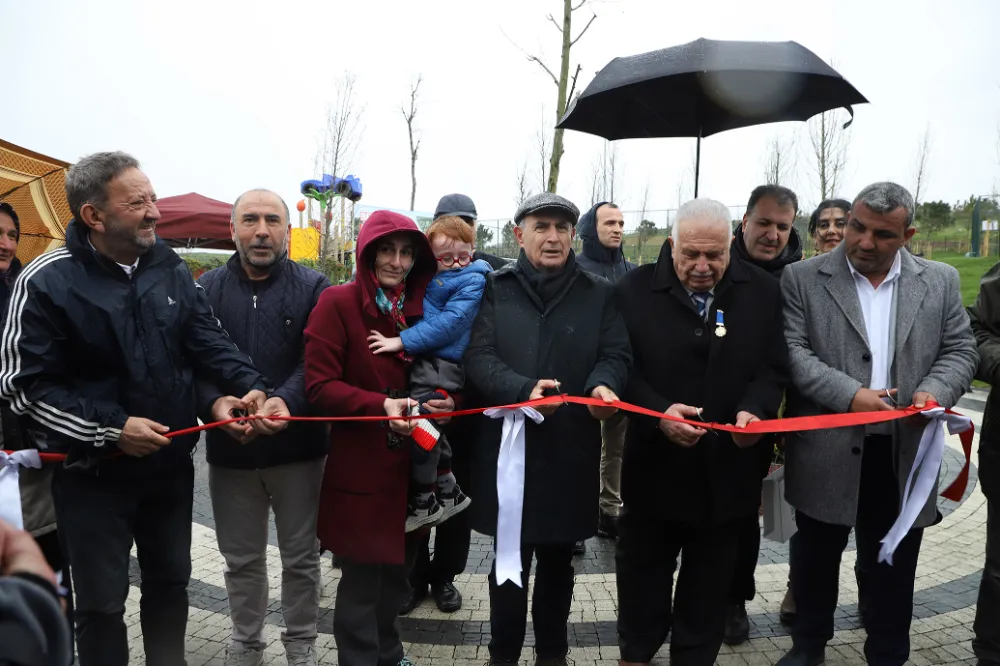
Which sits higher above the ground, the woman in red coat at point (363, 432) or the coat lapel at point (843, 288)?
the coat lapel at point (843, 288)

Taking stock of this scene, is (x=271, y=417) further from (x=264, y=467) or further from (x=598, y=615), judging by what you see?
(x=598, y=615)

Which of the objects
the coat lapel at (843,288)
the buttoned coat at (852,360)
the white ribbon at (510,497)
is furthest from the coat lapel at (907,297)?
the white ribbon at (510,497)

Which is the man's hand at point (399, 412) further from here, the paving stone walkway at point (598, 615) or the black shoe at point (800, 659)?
the black shoe at point (800, 659)

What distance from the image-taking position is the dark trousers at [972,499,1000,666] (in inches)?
122

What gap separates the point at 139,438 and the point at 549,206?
2042 millimetres

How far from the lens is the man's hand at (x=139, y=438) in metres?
2.63

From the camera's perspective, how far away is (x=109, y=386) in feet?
8.82

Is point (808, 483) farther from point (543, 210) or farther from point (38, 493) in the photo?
point (38, 493)

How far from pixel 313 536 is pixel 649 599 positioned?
1736 mm

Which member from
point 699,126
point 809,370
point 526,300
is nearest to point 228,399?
point 526,300

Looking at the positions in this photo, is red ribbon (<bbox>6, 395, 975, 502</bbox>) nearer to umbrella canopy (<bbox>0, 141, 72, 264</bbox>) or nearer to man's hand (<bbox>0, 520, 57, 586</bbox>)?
man's hand (<bbox>0, 520, 57, 586</bbox>)

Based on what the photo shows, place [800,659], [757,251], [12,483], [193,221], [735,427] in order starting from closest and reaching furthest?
[12,483] → [735,427] → [800,659] → [757,251] → [193,221]

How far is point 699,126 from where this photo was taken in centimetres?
454

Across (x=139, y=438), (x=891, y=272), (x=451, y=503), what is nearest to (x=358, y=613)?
(x=451, y=503)
